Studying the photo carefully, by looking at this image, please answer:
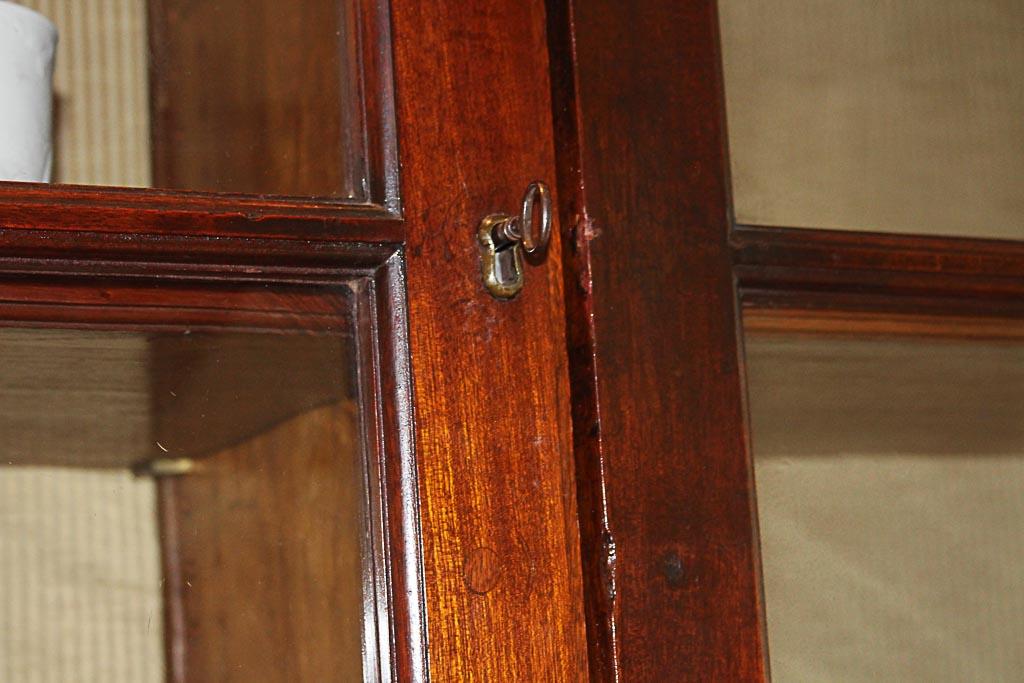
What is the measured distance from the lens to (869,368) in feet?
1.94

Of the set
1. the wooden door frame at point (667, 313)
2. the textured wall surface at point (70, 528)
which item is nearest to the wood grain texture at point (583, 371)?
the wooden door frame at point (667, 313)

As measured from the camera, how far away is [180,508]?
491mm

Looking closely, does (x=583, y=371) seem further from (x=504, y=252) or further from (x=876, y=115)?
(x=876, y=115)

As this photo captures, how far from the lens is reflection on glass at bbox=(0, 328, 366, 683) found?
0.48 metres

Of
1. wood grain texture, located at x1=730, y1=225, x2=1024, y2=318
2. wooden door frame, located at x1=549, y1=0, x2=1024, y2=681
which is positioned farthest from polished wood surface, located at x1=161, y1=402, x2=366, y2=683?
wood grain texture, located at x1=730, y1=225, x2=1024, y2=318

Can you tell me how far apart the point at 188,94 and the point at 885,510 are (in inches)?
14.8

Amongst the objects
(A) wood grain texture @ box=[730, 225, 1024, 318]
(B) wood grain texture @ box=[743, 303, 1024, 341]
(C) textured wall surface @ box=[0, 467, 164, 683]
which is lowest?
(C) textured wall surface @ box=[0, 467, 164, 683]

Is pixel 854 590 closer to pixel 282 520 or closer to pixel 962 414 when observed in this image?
pixel 962 414

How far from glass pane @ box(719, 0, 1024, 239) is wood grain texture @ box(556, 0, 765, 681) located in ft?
0.11

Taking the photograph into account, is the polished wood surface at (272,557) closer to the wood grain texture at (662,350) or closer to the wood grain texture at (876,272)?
the wood grain texture at (662,350)

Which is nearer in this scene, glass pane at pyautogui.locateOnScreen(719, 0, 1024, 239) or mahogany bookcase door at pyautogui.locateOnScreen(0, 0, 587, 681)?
mahogany bookcase door at pyautogui.locateOnScreen(0, 0, 587, 681)

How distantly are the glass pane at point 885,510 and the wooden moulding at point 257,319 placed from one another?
17cm

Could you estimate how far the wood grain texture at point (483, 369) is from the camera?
50 cm

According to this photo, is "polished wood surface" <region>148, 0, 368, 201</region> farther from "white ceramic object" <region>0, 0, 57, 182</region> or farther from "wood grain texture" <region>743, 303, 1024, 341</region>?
"wood grain texture" <region>743, 303, 1024, 341</region>
